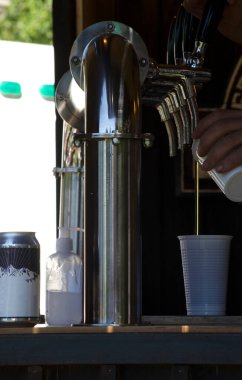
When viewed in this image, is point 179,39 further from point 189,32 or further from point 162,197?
point 162,197

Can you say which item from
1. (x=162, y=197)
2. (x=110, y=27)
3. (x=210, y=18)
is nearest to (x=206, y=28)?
(x=210, y=18)

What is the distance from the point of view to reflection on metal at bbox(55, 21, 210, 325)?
1413 mm

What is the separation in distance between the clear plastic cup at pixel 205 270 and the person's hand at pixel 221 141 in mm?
533

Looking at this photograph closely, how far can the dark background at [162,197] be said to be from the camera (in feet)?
10.6

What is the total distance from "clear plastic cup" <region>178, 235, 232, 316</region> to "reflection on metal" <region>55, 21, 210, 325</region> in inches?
15.1

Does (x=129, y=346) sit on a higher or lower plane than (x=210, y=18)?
lower

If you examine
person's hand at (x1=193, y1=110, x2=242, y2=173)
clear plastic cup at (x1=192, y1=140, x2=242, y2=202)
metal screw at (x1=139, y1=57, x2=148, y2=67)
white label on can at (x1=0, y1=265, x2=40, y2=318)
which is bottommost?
white label on can at (x1=0, y1=265, x2=40, y2=318)

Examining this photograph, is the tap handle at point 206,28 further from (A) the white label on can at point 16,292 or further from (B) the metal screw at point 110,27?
(A) the white label on can at point 16,292

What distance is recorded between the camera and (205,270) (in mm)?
1935

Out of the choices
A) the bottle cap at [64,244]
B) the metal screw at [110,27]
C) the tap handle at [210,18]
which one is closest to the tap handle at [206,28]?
the tap handle at [210,18]

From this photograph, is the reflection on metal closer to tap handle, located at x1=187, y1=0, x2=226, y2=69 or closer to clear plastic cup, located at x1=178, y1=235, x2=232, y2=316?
tap handle, located at x1=187, y1=0, x2=226, y2=69

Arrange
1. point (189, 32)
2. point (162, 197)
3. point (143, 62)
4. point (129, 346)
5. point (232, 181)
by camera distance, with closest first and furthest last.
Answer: point (129, 346), point (232, 181), point (143, 62), point (189, 32), point (162, 197)

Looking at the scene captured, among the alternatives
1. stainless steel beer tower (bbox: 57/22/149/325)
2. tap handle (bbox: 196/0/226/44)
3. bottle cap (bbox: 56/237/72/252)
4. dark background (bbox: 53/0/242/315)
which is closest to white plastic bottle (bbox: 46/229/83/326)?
bottle cap (bbox: 56/237/72/252)

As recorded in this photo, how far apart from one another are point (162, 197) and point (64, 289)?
174 centimetres
